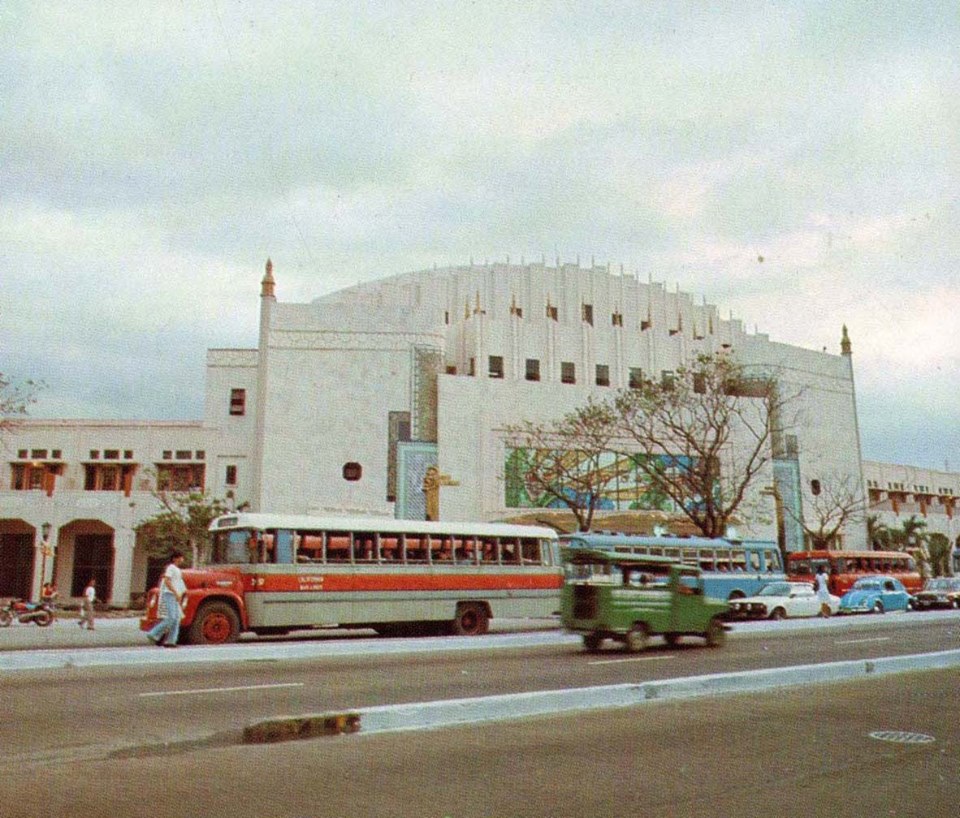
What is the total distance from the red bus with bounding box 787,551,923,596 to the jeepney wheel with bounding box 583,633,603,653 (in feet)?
83.6

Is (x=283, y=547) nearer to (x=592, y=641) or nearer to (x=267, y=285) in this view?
(x=592, y=641)

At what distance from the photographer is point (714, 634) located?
17.8 m

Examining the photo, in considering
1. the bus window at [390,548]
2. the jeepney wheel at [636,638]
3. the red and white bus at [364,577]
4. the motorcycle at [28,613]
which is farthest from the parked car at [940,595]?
the motorcycle at [28,613]

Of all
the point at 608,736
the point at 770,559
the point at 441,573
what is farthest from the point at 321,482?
the point at 608,736

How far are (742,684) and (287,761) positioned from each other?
6.61 metres

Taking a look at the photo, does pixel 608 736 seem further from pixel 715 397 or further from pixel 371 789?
pixel 715 397

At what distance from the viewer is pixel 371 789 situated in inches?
235

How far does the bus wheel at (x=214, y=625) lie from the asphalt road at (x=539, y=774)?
28.0 ft

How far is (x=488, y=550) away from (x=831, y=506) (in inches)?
1722

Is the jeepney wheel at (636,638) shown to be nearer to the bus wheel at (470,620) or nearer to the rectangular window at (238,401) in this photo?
the bus wheel at (470,620)

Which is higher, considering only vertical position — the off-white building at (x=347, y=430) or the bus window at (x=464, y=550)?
the off-white building at (x=347, y=430)

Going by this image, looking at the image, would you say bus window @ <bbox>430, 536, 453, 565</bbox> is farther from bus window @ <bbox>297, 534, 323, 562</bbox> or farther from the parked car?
the parked car

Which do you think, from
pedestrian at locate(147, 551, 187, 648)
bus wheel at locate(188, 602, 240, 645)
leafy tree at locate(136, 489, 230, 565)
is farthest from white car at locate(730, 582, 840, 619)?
leafy tree at locate(136, 489, 230, 565)

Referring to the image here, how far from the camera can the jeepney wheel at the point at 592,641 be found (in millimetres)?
16641
